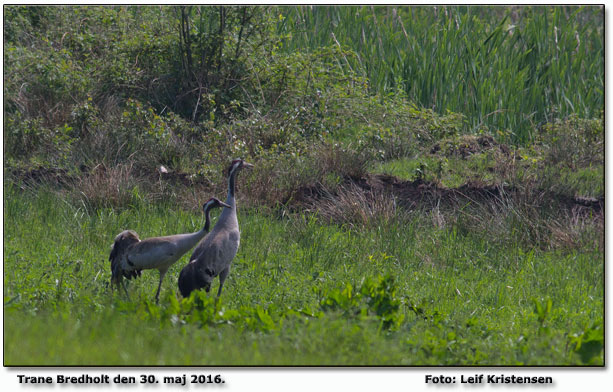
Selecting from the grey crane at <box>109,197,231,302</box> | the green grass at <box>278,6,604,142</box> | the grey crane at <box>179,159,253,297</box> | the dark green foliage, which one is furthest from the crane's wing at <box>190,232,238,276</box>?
the green grass at <box>278,6,604,142</box>

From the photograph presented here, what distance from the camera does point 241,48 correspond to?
1234cm

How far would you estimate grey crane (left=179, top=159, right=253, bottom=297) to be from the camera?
6168mm

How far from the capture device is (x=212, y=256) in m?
6.20

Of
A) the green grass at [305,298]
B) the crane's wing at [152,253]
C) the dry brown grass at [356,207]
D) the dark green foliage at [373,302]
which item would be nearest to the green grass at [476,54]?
the dry brown grass at [356,207]

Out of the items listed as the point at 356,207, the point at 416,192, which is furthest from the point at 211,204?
the point at 416,192

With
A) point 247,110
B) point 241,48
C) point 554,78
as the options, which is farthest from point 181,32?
point 554,78

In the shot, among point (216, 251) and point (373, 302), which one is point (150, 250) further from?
point (373, 302)

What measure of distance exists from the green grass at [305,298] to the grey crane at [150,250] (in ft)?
0.72

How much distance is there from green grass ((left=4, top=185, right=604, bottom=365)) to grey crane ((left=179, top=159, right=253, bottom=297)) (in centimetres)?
28

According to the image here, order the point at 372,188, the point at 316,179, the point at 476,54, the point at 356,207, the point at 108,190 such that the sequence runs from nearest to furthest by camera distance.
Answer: the point at 356,207
the point at 108,190
the point at 372,188
the point at 316,179
the point at 476,54

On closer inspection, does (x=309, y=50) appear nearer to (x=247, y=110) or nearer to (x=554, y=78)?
(x=247, y=110)

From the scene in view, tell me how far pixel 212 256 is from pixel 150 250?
513 mm

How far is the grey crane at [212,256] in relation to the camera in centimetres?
617

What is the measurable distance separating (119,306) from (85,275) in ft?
5.40
